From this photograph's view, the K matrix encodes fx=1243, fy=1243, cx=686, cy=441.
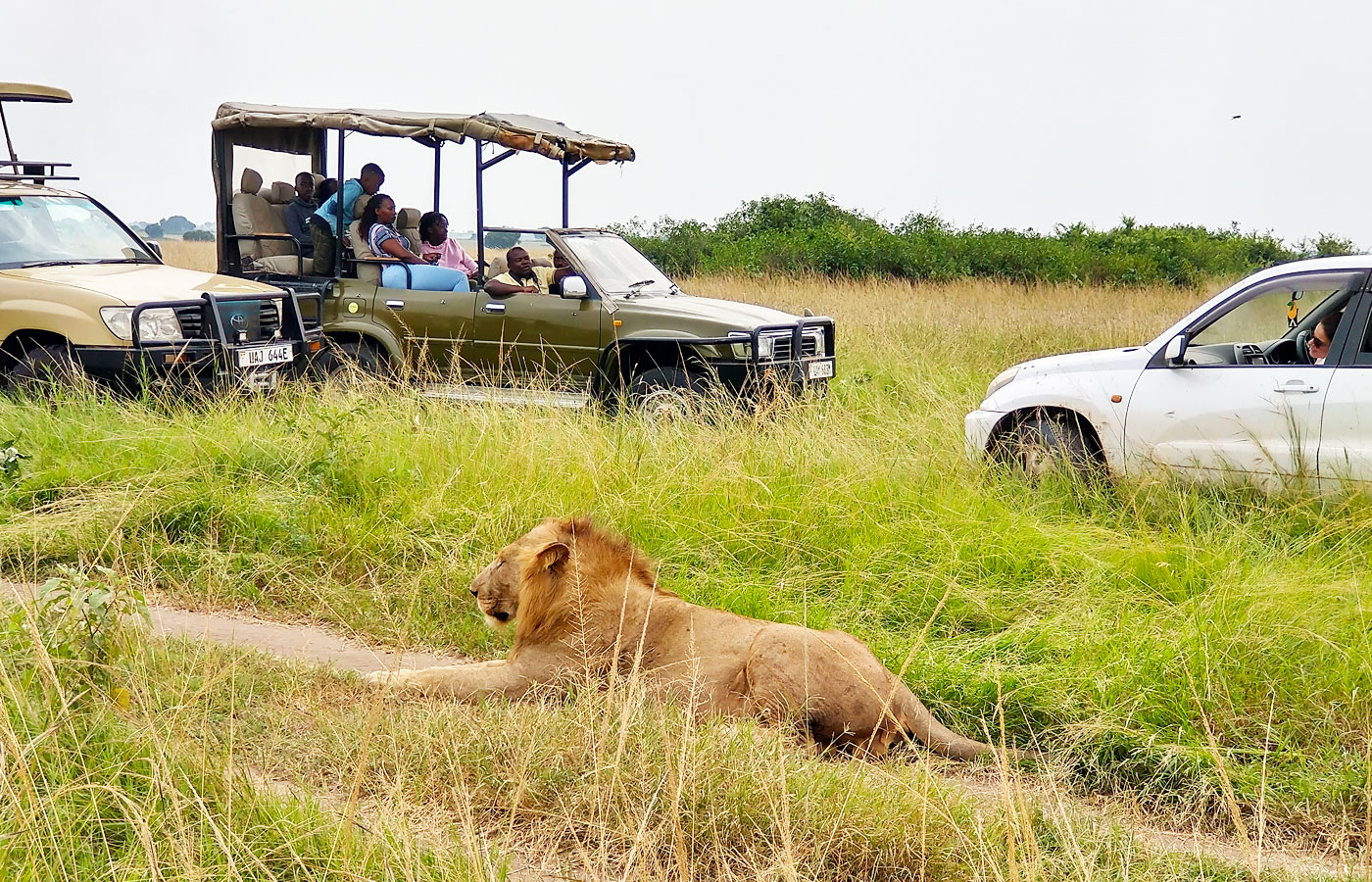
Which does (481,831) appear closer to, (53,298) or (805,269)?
(53,298)

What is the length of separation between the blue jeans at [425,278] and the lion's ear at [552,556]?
5875 mm

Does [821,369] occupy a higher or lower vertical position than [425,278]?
lower

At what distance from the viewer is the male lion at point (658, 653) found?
403 cm

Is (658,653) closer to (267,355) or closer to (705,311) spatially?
(705,311)

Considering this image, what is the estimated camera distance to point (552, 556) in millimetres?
4555

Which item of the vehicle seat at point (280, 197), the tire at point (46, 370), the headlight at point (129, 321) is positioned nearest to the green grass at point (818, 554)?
the tire at point (46, 370)

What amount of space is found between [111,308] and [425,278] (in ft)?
8.14

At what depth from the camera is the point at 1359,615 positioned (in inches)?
186

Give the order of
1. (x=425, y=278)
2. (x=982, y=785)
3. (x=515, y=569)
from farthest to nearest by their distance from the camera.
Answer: (x=425, y=278) → (x=515, y=569) → (x=982, y=785)

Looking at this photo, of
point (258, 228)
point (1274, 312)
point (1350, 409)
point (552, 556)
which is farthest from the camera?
point (1274, 312)

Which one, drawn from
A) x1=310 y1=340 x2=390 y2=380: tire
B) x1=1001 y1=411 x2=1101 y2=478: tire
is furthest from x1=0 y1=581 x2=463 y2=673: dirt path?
x1=310 y1=340 x2=390 y2=380: tire

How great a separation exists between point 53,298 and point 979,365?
319 inches

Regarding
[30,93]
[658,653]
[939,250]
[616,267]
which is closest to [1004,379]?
[616,267]

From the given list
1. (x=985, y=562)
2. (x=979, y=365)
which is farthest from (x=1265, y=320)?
(x=985, y=562)
